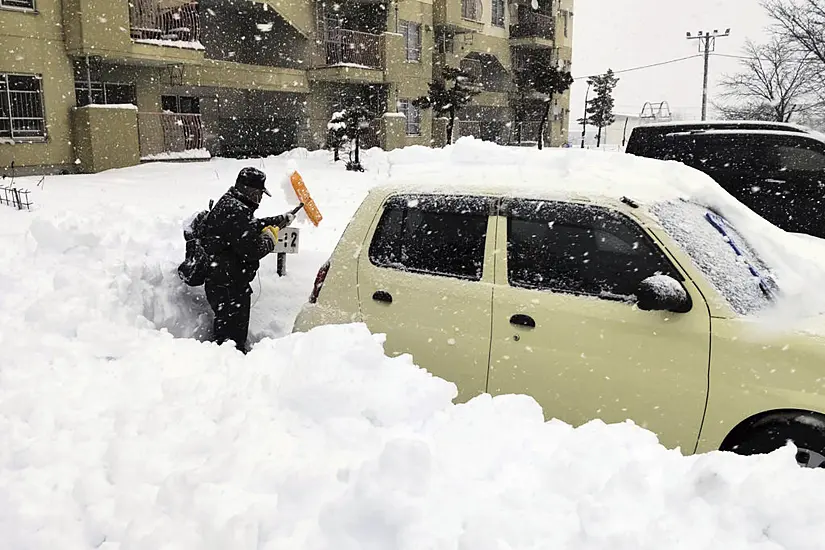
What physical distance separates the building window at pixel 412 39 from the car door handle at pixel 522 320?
26315mm

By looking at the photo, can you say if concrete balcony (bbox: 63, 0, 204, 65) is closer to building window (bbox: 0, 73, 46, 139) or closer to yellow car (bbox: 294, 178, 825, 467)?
building window (bbox: 0, 73, 46, 139)

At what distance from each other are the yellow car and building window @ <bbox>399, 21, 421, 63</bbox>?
25792mm

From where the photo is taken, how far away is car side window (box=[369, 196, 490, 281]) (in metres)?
3.81

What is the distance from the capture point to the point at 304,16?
24.1 metres

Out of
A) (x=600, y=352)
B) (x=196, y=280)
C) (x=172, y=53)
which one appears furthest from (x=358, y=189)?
(x=600, y=352)

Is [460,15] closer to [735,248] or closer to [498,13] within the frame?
[498,13]

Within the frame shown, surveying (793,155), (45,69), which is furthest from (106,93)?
(793,155)

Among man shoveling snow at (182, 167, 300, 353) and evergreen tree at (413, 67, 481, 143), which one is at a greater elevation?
evergreen tree at (413, 67, 481, 143)

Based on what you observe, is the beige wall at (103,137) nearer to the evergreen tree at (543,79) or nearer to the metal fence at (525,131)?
the evergreen tree at (543,79)

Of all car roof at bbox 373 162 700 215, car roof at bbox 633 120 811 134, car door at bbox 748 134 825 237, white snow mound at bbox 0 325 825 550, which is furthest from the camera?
car roof at bbox 633 120 811 134

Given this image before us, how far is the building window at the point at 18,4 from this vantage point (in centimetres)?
1543

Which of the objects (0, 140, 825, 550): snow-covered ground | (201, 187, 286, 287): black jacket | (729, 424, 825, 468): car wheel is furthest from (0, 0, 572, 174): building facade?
(729, 424, 825, 468): car wheel

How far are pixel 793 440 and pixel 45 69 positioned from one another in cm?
1760

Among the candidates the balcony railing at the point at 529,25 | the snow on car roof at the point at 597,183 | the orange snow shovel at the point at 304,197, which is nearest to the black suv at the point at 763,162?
the snow on car roof at the point at 597,183
